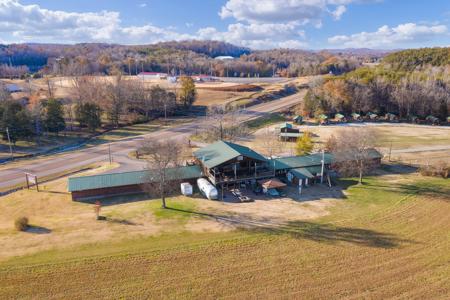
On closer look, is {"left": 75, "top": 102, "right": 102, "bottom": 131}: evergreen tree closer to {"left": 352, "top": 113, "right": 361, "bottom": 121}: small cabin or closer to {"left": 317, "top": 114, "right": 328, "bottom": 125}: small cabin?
{"left": 317, "top": 114, "right": 328, "bottom": 125}: small cabin

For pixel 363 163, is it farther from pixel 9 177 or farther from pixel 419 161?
pixel 9 177

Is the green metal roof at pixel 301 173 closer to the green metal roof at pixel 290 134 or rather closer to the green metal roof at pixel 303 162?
the green metal roof at pixel 303 162

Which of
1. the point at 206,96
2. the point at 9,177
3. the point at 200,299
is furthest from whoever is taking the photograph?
the point at 206,96

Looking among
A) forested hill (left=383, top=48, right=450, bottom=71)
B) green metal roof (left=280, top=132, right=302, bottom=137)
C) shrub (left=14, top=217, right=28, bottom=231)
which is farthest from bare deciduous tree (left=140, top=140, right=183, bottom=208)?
forested hill (left=383, top=48, right=450, bottom=71)

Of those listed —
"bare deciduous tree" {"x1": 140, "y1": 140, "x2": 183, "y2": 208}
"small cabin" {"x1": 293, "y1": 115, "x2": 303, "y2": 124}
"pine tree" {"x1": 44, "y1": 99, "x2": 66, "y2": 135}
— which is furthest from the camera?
"small cabin" {"x1": 293, "y1": 115, "x2": 303, "y2": 124}

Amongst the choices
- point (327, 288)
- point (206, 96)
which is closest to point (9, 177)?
point (327, 288)

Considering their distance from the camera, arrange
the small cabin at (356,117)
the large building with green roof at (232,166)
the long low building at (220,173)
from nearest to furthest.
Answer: the long low building at (220,173), the large building with green roof at (232,166), the small cabin at (356,117)

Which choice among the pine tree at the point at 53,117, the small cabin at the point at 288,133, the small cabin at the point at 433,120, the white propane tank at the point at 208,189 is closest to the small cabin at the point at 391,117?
the small cabin at the point at 433,120
